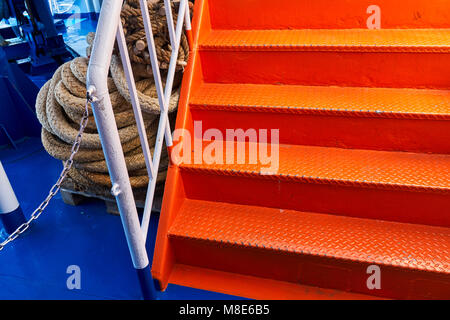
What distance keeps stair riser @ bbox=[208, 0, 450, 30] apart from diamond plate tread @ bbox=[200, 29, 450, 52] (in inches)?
1.7

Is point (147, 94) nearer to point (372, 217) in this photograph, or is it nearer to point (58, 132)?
point (58, 132)

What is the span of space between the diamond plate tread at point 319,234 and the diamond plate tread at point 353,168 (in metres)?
0.20

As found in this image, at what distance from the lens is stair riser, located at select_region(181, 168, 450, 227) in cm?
156

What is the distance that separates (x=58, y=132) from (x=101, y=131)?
0.98m

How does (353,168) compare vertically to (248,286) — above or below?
above

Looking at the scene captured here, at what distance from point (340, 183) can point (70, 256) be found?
1.41 m

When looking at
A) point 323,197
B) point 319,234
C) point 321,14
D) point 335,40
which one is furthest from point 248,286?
point 321,14

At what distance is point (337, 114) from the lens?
66.8 inches

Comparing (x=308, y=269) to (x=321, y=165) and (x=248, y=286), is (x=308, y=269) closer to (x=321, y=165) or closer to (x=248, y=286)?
(x=248, y=286)

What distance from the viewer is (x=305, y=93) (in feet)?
6.11

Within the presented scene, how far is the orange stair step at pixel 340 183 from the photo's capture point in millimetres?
1548

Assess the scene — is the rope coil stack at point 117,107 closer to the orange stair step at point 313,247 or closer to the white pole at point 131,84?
the white pole at point 131,84
